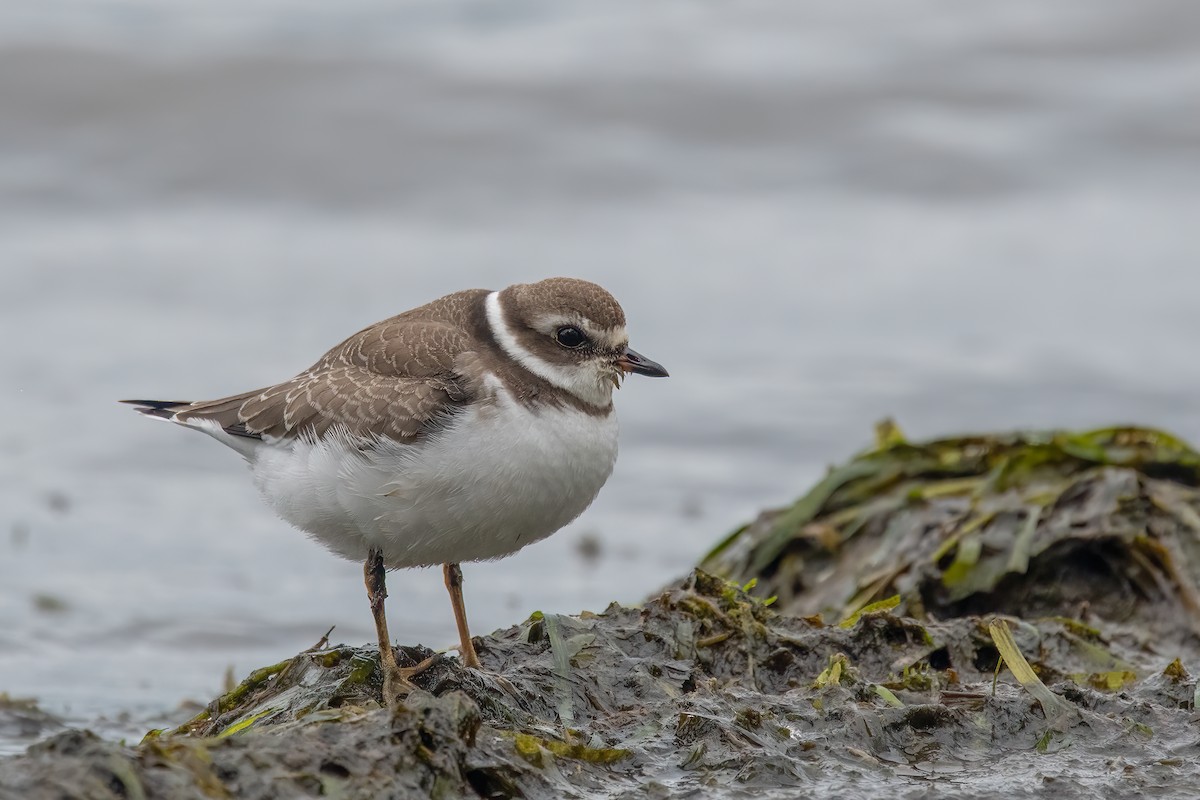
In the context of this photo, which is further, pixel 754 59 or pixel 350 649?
pixel 754 59

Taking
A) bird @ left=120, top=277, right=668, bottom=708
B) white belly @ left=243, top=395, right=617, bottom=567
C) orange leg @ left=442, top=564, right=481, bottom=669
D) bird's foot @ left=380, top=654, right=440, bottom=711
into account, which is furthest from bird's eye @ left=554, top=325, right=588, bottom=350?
bird's foot @ left=380, top=654, right=440, bottom=711

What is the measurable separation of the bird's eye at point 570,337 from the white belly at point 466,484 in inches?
11.2

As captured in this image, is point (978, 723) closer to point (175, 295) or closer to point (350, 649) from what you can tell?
point (350, 649)

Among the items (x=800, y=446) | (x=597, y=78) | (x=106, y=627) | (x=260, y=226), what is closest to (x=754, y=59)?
(x=597, y=78)

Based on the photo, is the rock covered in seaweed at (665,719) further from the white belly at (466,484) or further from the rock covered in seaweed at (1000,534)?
the rock covered in seaweed at (1000,534)

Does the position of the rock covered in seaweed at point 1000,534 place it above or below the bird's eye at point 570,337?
below

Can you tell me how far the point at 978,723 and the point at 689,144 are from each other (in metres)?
10.9

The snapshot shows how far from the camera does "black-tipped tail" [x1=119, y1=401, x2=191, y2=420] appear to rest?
608 cm

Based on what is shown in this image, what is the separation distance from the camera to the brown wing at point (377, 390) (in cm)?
489

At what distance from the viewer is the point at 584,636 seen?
4.96 m

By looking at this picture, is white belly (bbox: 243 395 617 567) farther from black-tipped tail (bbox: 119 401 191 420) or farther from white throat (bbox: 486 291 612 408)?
black-tipped tail (bbox: 119 401 191 420)

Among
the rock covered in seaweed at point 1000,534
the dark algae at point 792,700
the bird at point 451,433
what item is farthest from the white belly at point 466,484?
the rock covered in seaweed at point 1000,534

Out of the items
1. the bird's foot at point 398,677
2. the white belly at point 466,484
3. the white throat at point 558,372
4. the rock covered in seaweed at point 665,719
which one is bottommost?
the rock covered in seaweed at point 665,719

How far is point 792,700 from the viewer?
15.4 ft
